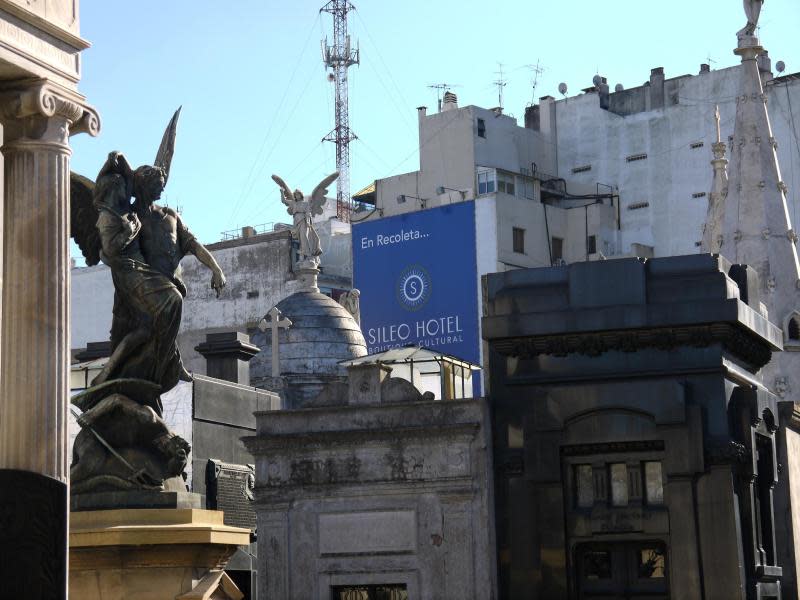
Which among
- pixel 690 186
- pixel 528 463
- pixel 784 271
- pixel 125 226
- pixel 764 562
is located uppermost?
pixel 690 186

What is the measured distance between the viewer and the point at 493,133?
232 ft

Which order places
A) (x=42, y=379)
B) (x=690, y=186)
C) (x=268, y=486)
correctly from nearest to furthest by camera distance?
(x=42, y=379) < (x=268, y=486) < (x=690, y=186)

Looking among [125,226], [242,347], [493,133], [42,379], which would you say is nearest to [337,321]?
[242,347]

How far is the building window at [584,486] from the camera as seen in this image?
26109 millimetres

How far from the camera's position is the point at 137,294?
53.6ft

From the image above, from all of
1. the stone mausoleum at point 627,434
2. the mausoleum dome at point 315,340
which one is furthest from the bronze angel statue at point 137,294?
the mausoleum dome at point 315,340

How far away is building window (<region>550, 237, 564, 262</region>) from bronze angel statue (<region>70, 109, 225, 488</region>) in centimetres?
5365

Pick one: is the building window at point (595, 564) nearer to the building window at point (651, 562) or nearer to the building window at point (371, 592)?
the building window at point (651, 562)

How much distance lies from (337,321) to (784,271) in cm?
1476

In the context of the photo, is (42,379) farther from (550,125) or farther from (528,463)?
(550,125)

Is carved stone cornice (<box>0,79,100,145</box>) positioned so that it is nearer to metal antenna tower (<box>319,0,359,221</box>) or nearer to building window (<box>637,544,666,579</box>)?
building window (<box>637,544,666,579</box>)

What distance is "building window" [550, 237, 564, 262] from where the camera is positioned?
230ft

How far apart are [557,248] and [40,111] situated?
60.5 metres

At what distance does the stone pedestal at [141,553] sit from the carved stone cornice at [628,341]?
12.0 metres
